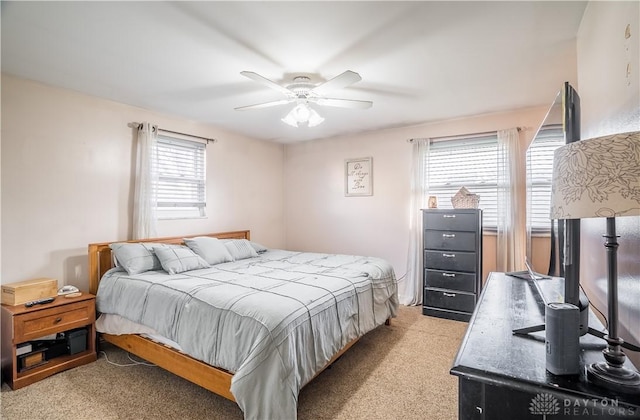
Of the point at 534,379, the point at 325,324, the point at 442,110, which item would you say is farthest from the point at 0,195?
the point at 442,110

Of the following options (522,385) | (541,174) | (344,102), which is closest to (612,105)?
(541,174)

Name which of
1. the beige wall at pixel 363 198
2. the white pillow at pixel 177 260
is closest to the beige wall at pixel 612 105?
the beige wall at pixel 363 198

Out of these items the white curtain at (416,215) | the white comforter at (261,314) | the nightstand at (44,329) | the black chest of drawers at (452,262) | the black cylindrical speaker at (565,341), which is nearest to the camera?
the black cylindrical speaker at (565,341)

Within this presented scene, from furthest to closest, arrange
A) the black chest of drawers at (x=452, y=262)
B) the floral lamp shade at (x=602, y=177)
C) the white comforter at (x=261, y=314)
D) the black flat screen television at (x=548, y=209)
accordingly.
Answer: the black chest of drawers at (x=452, y=262) → the white comforter at (x=261, y=314) → the black flat screen television at (x=548, y=209) → the floral lamp shade at (x=602, y=177)

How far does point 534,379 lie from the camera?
2.91 feet

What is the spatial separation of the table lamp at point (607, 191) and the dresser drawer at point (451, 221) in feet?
8.99

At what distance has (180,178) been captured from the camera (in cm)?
388

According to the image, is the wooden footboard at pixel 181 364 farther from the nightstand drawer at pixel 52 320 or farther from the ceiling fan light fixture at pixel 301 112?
the ceiling fan light fixture at pixel 301 112

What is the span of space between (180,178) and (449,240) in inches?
134

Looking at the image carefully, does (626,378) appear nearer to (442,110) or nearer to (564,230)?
(564,230)

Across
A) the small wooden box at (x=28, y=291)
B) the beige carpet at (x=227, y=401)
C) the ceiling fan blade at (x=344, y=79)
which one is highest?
the ceiling fan blade at (x=344, y=79)

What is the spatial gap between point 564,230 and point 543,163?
56cm

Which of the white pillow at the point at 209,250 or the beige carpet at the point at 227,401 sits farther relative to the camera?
the white pillow at the point at 209,250

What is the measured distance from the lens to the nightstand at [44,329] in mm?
2266
